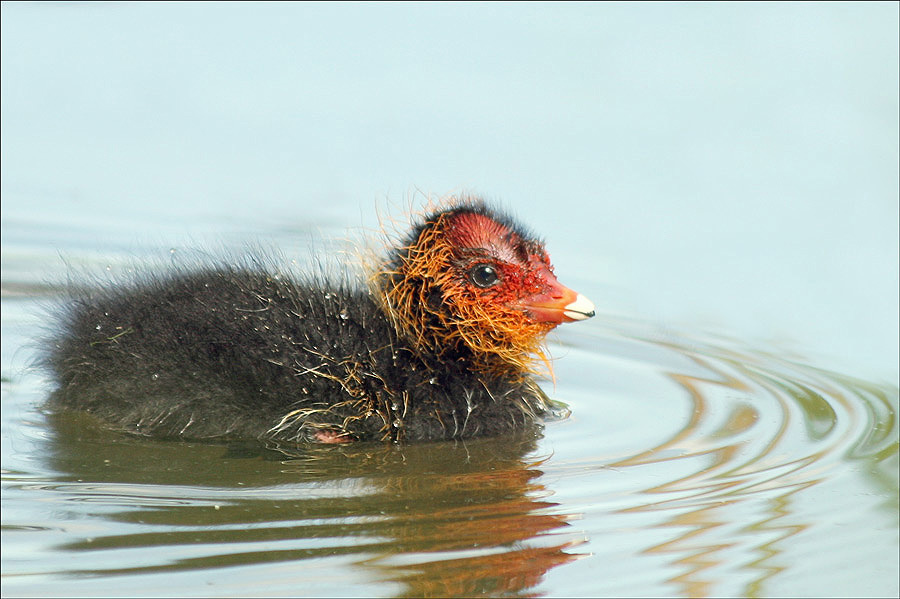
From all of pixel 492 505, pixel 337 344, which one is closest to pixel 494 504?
pixel 492 505

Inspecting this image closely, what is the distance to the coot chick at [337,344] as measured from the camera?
20.5 ft

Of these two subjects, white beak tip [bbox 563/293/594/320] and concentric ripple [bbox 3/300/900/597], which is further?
white beak tip [bbox 563/293/594/320]

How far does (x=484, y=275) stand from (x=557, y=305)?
414 mm

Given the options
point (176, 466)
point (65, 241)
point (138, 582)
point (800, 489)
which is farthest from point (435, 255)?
point (65, 241)

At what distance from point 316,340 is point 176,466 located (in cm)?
99

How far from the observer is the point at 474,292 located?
6480 millimetres

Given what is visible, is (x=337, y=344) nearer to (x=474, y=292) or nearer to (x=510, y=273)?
(x=474, y=292)

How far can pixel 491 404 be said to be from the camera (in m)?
6.54

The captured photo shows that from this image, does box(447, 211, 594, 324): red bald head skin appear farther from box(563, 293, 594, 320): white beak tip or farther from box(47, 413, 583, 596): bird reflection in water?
box(47, 413, 583, 596): bird reflection in water

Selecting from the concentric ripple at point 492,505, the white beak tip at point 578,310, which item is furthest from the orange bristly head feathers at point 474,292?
the concentric ripple at point 492,505

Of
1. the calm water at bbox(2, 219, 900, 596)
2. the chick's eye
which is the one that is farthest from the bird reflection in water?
the chick's eye

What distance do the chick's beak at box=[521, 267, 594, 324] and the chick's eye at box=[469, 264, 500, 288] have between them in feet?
0.65

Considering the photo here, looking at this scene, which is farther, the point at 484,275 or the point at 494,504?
the point at 484,275

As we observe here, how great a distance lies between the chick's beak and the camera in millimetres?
6457
